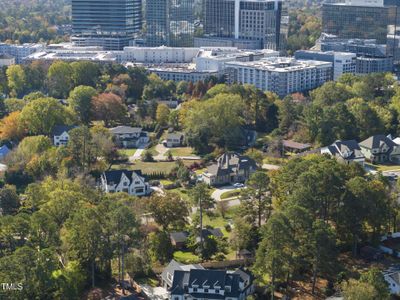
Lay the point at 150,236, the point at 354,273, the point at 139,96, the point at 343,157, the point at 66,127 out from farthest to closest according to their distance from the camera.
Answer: the point at 139,96
the point at 66,127
the point at 343,157
the point at 150,236
the point at 354,273

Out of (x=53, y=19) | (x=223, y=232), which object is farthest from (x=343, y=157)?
(x=53, y=19)

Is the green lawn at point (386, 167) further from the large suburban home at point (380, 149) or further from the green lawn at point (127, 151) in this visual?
the green lawn at point (127, 151)

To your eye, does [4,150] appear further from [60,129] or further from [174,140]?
[174,140]

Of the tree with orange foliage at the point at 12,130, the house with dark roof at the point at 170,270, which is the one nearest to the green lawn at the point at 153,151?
the tree with orange foliage at the point at 12,130

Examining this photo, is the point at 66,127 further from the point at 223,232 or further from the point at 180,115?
the point at 223,232

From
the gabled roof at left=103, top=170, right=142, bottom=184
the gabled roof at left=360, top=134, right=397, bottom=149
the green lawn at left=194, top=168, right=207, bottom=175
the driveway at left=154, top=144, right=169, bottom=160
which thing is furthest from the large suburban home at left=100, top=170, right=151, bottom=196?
the gabled roof at left=360, top=134, right=397, bottom=149

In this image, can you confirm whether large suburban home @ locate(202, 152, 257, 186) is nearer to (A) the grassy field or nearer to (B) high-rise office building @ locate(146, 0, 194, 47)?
(A) the grassy field
